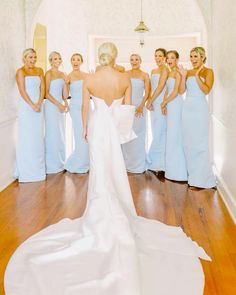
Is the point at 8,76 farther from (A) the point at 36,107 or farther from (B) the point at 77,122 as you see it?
(B) the point at 77,122

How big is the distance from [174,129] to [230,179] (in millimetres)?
Answer: 1372

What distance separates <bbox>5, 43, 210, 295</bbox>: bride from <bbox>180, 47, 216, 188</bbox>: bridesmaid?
5.56ft

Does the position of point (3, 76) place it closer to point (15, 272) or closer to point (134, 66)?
point (134, 66)

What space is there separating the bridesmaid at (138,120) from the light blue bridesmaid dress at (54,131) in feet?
3.12

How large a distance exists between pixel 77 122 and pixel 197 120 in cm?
186

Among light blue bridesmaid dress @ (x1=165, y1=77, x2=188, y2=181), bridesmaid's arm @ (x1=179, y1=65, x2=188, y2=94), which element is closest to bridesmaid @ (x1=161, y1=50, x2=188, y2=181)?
light blue bridesmaid dress @ (x1=165, y1=77, x2=188, y2=181)

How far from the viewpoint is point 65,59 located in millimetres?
9609

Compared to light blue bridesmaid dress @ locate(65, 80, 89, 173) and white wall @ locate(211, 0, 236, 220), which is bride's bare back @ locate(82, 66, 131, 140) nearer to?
white wall @ locate(211, 0, 236, 220)

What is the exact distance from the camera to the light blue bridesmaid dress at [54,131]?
241 inches

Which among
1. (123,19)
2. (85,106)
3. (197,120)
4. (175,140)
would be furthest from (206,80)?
(123,19)

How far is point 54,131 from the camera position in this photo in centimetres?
623

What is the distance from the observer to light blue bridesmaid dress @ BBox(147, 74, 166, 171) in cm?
609

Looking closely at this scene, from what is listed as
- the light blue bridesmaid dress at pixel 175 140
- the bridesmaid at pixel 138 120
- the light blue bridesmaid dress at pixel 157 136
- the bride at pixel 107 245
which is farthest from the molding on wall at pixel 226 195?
the bridesmaid at pixel 138 120

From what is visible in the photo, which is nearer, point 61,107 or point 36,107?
point 36,107
